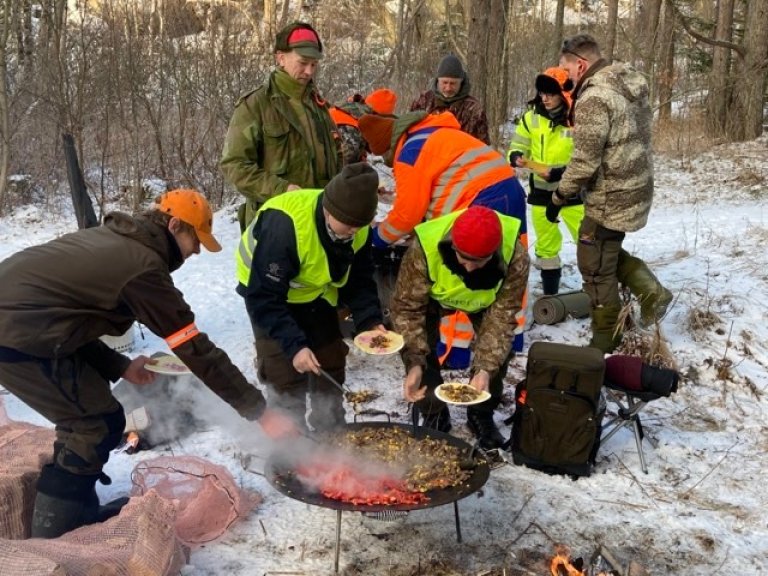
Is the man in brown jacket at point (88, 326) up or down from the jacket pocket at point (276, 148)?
down

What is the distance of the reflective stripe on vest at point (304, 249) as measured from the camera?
333cm

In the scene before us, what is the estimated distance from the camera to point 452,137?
14.8 feet

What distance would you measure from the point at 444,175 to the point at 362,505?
8.11ft

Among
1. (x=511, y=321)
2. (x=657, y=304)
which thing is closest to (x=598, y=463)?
(x=511, y=321)

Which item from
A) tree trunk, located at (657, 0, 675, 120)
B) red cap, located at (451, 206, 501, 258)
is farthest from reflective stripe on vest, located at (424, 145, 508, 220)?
tree trunk, located at (657, 0, 675, 120)

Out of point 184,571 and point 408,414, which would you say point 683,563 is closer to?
point 408,414

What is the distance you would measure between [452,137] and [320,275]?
5.28 ft

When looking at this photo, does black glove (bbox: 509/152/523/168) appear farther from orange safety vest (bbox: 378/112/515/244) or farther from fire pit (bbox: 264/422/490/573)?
fire pit (bbox: 264/422/490/573)

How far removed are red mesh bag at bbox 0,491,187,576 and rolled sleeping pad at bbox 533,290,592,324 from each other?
3795 millimetres

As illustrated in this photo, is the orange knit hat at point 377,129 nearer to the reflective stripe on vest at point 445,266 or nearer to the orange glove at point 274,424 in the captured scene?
the reflective stripe on vest at point 445,266

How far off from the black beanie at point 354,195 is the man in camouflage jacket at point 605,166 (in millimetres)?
2319

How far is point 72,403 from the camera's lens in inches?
115

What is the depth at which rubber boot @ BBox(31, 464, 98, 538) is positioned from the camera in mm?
2967

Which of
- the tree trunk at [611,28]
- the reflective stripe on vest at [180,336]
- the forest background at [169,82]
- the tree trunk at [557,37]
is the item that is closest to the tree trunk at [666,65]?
the forest background at [169,82]
